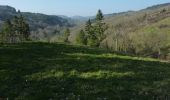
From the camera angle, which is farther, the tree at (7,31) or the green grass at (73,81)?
the tree at (7,31)

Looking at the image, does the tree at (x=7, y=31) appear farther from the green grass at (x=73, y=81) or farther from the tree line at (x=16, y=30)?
the green grass at (x=73, y=81)

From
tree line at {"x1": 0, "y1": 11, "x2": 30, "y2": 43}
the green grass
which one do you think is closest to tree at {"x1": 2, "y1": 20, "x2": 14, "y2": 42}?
tree line at {"x1": 0, "y1": 11, "x2": 30, "y2": 43}

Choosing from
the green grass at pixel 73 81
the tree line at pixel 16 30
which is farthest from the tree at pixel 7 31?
the green grass at pixel 73 81

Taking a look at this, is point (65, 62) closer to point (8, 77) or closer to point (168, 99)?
point (8, 77)

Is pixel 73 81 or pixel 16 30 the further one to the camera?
pixel 16 30

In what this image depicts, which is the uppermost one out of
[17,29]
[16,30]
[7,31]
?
[17,29]

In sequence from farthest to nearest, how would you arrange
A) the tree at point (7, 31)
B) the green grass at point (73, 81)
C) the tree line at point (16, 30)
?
the tree at point (7, 31)
the tree line at point (16, 30)
the green grass at point (73, 81)

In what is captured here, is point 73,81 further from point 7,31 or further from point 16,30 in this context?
point 7,31

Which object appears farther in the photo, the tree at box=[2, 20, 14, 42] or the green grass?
the tree at box=[2, 20, 14, 42]

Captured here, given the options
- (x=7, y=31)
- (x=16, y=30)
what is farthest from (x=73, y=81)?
(x=7, y=31)

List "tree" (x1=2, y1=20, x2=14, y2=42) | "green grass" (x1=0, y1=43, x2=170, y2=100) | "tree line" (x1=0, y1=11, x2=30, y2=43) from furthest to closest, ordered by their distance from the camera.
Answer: "tree" (x1=2, y1=20, x2=14, y2=42)
"tree line" (x1=0, y1=11, x2=30, y2=43)
"green grass" (x1=0, y1=43, x2=170, y2=100)

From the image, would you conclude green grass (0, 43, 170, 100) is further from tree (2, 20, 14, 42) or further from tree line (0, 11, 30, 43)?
tree (2, 20, 14, 42)

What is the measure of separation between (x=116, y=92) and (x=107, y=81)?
345 centimetres

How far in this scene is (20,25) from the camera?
15588 cm
